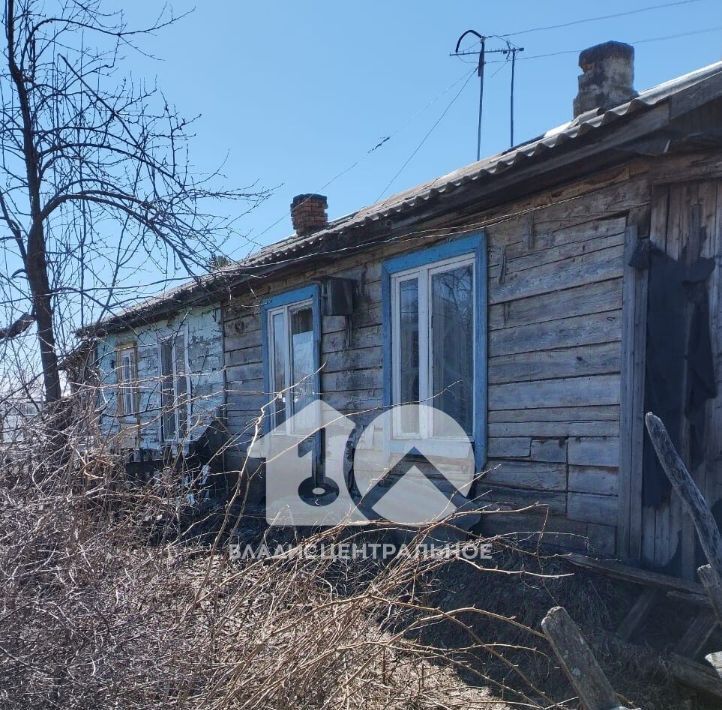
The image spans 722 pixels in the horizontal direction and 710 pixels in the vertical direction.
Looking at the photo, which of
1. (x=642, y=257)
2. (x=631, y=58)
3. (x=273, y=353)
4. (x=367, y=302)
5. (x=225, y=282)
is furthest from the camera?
(x=273, y=353)

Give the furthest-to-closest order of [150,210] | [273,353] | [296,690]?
[273,353]
[150,210]
[296,690]

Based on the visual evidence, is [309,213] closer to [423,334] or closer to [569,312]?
[423,334]

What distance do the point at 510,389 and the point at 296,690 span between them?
9.18 feet

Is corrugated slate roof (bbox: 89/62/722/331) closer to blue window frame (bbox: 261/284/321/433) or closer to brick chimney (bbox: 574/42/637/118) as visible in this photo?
brick chimney (bbox: 574/42/637/118)

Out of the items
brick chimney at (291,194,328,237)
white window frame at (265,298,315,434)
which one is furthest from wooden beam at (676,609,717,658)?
brick chimney at (291,194,328,237)

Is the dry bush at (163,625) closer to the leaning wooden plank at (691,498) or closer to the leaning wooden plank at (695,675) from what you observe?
the leaning wooden plank at (695,675)

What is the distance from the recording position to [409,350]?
620cm

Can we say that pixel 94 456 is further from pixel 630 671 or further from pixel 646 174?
pixel 646 174

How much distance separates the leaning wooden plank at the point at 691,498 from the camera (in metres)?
2.93

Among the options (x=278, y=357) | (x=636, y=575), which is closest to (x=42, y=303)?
(x=278, y=357)

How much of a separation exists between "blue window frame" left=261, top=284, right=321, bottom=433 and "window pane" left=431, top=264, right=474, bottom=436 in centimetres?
185

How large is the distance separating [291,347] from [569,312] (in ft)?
13.2

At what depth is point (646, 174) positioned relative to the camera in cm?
425

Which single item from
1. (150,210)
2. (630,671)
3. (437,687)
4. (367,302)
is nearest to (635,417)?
(630,671)
